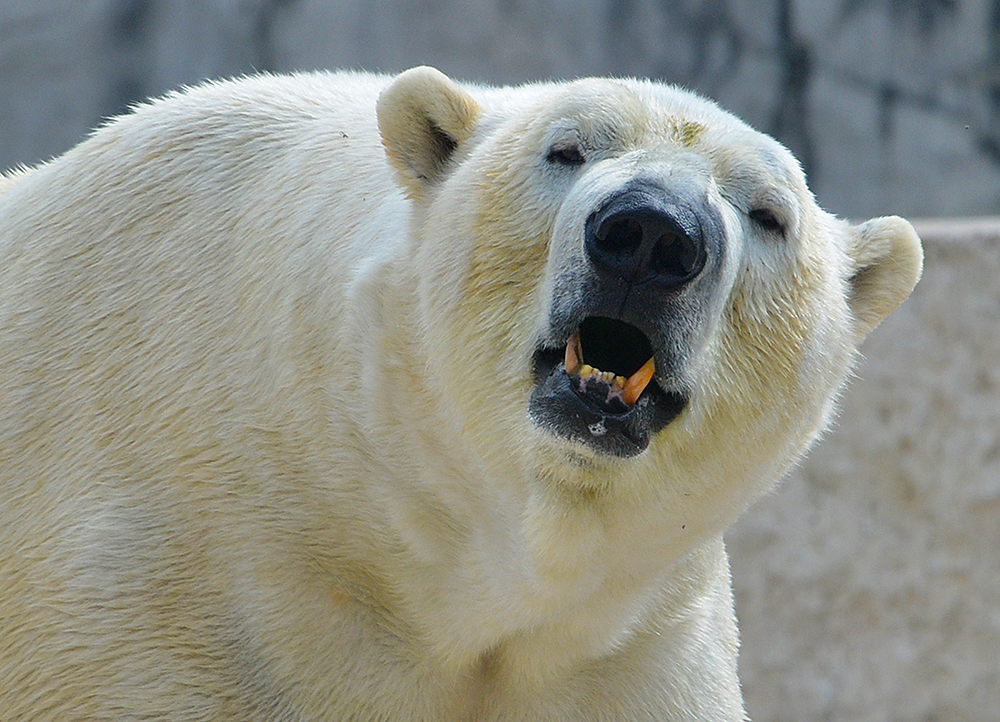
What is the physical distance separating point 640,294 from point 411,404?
18.9 inches

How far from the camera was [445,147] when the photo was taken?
7.11ft

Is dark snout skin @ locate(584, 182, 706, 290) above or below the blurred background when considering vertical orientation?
above

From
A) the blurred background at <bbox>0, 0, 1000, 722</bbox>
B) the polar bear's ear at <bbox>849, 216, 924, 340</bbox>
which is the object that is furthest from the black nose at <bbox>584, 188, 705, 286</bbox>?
the blurred background at <bbox>0, 0, 1000, 722</bbox>

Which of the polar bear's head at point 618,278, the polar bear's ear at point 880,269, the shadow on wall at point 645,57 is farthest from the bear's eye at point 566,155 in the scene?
the shadow on wall at point 645,57

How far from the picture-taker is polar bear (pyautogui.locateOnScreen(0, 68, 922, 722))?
73.0 inches

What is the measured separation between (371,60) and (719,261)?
207 inches

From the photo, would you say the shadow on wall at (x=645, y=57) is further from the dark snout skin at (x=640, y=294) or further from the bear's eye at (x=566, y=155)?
the dark snout skin at (x=640, y=294)

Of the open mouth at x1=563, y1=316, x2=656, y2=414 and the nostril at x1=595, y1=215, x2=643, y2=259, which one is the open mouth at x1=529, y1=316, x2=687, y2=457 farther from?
the nostril at x1=595, y1=215, x2=643, y2=259

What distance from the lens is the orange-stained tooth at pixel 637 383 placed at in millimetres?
1771

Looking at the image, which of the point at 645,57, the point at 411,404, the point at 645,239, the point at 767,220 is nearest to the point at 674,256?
the point at 645,239

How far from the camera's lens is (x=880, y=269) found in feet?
7.46

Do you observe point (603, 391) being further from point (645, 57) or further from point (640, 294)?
point (645, 57)

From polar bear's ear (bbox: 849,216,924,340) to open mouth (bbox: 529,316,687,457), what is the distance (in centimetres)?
56

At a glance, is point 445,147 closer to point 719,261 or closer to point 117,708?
point 719,261
